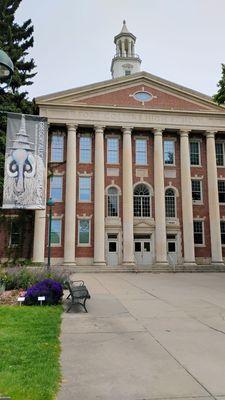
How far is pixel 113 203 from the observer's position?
121 feet

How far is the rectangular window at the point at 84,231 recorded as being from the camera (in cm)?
3553

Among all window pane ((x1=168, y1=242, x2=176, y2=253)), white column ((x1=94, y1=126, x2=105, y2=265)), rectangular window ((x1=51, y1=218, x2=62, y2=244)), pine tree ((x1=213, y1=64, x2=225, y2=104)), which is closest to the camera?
pine tree ((x1=213, y1=64, x2=225, y2=104))

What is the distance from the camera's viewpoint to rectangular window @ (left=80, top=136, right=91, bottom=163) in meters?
37.3

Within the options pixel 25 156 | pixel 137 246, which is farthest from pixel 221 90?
pixel 137 246

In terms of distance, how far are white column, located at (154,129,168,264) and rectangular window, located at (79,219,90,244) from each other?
6.39 metres

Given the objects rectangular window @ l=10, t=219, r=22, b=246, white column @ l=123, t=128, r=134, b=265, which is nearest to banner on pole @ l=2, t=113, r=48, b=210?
white column @ l=123, t=128, r=134, b=265

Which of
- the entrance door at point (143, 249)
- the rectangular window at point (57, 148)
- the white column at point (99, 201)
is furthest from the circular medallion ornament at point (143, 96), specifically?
the entrance door at point (143, 249)

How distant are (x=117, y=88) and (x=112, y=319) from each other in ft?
105

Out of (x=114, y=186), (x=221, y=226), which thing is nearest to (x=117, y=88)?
(x=114, y=186)

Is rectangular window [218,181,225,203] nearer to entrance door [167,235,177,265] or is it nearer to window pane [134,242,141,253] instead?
entrance door [167,235,177,265]

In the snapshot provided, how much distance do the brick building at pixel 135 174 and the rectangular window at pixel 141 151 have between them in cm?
10

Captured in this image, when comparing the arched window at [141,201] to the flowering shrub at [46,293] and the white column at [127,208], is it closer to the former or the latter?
the white column at [127,208]

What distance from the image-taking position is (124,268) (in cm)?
3288

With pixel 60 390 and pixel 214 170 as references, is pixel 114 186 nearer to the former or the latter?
pixel 214 170
